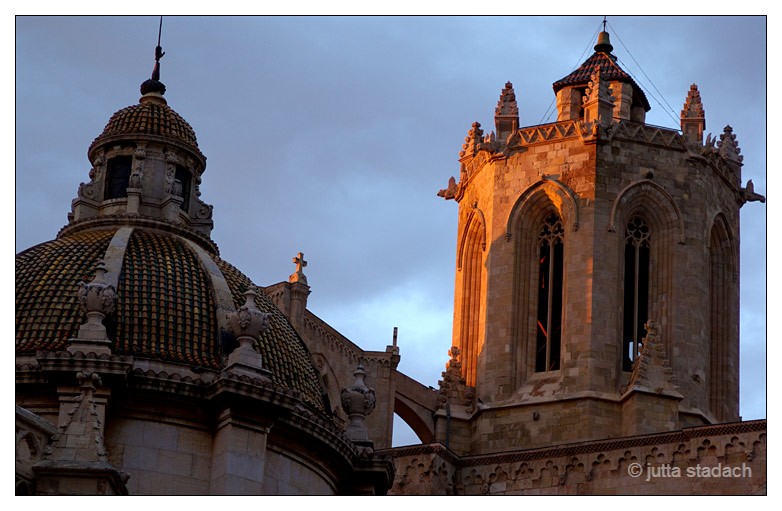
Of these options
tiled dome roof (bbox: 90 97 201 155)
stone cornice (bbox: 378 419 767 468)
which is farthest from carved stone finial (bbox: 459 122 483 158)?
tiled dome roof (bbox: 90 97 201 155)

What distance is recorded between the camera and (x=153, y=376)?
4741 cm

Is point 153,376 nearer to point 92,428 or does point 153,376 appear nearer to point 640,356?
point 92,428

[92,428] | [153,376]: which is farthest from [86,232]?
[92,428]

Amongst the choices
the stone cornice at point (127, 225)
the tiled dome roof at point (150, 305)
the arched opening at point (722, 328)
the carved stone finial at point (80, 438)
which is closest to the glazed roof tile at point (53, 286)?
the tiled dome roof at point (150, 305)

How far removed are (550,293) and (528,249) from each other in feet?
5.81

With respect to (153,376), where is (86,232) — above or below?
above

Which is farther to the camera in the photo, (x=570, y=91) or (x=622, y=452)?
(x=570, y=91)

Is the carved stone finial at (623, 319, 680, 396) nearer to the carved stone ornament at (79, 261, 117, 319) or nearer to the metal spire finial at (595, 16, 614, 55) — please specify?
the metal spire finial at (595, 16, 614, 55)

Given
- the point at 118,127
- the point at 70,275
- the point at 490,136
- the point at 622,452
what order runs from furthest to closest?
the point at 490,136 < the point at 622,452 < the point at 118,127 < the point at 70,275

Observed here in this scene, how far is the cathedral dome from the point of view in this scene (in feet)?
180

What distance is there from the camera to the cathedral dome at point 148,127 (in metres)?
54.8

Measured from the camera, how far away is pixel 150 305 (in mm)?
49812

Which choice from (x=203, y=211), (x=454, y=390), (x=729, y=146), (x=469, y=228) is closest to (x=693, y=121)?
(x=729, y=146)

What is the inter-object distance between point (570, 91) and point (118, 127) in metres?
27.4
